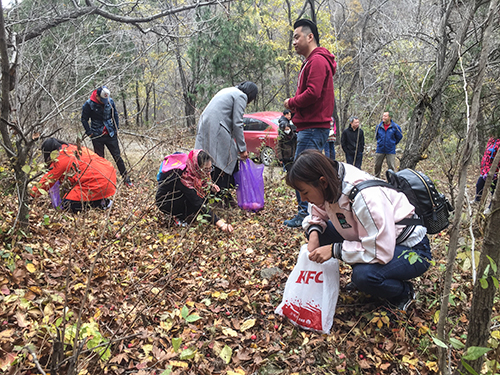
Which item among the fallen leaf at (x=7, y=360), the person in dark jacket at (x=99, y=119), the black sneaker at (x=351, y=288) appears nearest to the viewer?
the fallen leaf at (x=7, y=360)

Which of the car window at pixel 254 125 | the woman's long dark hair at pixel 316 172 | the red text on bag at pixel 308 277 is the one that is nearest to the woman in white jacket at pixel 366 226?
the woman's long dark hair at pixel 316 172

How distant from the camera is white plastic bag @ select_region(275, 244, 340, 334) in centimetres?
204

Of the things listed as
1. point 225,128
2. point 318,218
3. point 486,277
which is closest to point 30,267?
point 318,218

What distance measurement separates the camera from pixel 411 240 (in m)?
2.02

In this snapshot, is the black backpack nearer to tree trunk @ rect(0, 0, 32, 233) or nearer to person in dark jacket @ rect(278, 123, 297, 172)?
tree trunk @ rect(0, 0, 32, 233)

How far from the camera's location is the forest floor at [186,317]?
5.64ft

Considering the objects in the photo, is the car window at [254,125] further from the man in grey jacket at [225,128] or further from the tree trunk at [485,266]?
the tree trunk at [485,266]

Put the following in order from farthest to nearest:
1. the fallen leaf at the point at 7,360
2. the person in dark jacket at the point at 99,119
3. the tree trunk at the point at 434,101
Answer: the person in dark jacket at the point at 99,119
the tree trunk at the point at 434,101
the fallen leaf at the point at 7,360

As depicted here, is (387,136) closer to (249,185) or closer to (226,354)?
(249,185)

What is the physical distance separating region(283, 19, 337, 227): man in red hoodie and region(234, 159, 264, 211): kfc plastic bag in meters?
0.89

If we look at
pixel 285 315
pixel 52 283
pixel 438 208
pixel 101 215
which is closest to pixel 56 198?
pixel 101 215

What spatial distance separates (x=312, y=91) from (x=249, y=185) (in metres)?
1.54

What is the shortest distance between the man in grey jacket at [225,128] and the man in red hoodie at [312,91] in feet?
2.75

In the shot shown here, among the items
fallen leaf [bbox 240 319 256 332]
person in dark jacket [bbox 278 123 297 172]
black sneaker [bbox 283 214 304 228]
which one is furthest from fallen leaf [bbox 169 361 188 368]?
person in dark jacket [bbox 278 123 297 172]
